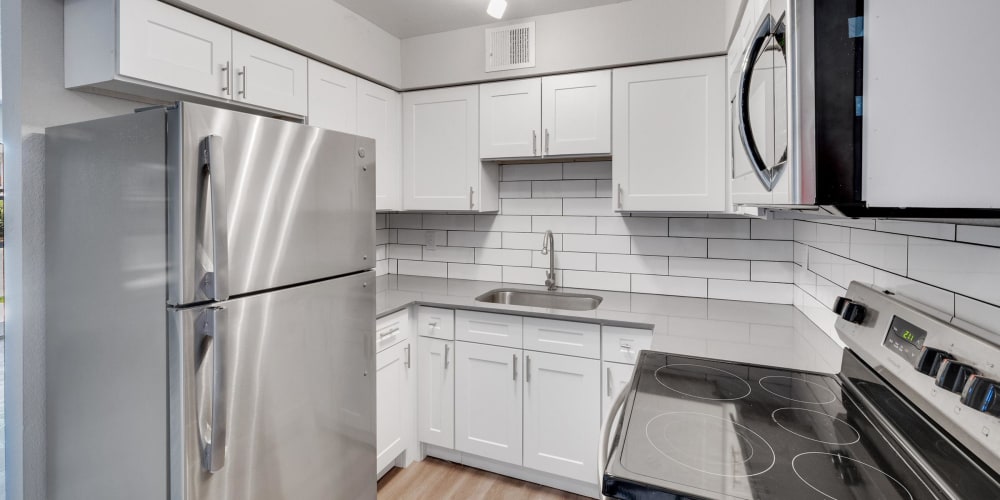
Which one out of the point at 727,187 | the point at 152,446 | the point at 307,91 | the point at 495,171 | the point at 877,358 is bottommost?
the point at 152,446

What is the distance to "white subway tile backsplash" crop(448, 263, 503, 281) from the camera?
9.46ft

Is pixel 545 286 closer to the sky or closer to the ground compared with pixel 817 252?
closer to the ground

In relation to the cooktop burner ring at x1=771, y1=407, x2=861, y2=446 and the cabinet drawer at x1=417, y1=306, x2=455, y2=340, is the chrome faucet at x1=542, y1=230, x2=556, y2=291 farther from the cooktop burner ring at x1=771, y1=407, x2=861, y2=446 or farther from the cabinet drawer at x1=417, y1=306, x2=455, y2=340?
the cooktop burner ring at x1=771, y1=407, x2=861, y2=446

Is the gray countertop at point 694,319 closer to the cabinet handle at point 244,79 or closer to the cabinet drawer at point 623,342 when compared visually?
the cabinet drawer at point 623,342

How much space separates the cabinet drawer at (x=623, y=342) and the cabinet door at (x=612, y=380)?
3 cm

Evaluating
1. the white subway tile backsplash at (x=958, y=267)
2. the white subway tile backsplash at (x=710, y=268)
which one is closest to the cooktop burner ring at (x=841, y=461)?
the white subway tile backsplash at (x=958, y=267)

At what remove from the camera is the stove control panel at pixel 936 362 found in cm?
67

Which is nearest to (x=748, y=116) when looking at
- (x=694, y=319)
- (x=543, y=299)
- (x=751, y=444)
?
(x=751, y=444)

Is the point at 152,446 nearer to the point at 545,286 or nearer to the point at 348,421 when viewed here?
the point at 348,421

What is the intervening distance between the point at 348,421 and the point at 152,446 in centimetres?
65

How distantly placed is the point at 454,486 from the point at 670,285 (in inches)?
58.8

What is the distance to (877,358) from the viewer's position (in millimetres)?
1007

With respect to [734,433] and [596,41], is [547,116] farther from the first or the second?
[734,433]

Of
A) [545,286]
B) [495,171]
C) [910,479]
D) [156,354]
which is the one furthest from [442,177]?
[910,479]
